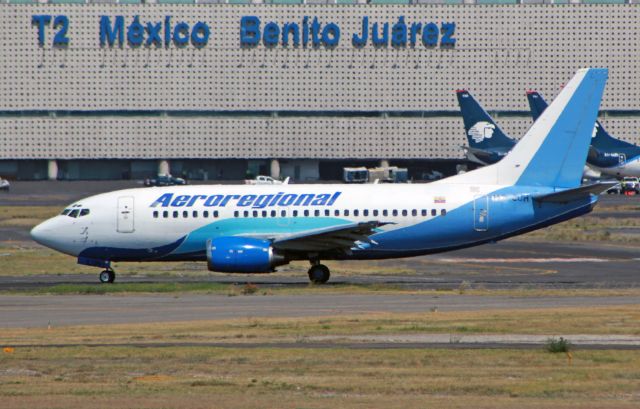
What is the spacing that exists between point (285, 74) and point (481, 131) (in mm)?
56625

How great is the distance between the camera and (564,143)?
44.3 meters

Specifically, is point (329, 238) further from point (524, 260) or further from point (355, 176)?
point (355, 176)

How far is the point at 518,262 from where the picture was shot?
53219mm

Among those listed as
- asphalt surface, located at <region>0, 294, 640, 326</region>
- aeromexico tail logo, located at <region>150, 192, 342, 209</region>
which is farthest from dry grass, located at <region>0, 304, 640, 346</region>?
aeromexico tail logo, located at <region>150, 192, 342, 209</region>

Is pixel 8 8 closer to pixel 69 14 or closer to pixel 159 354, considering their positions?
pixel 69 14

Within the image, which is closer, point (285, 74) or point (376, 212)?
point (376, 212)

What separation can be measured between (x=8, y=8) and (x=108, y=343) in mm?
146599

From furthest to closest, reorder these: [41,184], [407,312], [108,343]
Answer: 1. [41,184]
2. [407,312]
3. [108,343]

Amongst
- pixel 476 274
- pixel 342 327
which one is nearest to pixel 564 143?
pixel 476 274

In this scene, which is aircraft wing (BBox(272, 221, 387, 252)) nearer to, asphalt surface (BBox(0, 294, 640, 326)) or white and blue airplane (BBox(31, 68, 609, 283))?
white and blue airplane (BBox(31, 68, 609, 283))

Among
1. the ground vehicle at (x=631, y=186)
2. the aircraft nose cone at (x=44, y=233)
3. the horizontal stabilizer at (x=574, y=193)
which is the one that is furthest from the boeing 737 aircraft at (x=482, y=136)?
the aircraft nose cone at (x=44, y=233)

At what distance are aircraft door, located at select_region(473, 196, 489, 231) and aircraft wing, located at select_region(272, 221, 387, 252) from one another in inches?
130

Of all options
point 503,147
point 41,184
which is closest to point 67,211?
point 503,147

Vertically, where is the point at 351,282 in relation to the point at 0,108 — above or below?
below
